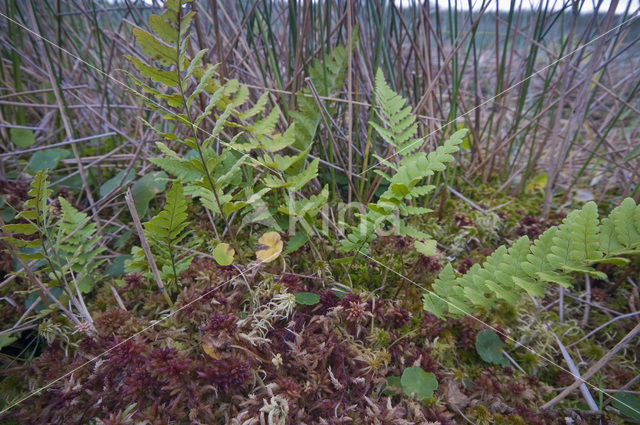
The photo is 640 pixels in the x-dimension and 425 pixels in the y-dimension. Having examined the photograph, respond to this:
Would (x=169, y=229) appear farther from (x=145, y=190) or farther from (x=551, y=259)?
(x=551, y=259)

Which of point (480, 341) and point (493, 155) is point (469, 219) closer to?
point (493, 155)

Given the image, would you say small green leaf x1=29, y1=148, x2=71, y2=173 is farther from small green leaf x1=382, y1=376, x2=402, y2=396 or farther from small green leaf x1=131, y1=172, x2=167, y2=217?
small green leaf x1=382, y1=376, x2=402, y2=396

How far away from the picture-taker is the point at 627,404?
148cm

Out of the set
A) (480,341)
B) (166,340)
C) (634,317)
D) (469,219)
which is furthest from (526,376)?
(166,340)

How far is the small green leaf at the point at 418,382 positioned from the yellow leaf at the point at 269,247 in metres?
0.80

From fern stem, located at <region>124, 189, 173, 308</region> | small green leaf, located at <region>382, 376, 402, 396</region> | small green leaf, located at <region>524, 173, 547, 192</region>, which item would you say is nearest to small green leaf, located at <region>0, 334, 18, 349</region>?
fern stem, located at <region>124, 189, 173, 308</region>

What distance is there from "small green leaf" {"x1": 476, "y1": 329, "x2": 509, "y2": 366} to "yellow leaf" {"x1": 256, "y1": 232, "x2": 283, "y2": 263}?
1043 mm

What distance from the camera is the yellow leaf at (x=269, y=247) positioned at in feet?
5.92

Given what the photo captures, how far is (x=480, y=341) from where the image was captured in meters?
1.70

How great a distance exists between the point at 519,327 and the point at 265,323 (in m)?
1.26

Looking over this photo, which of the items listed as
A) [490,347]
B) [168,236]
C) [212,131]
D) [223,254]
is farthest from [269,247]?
[490,347]

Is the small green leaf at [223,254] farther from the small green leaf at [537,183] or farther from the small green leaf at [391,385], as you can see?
the small green leaf at [537,183]

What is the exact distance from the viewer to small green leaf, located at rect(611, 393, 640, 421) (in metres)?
1.43

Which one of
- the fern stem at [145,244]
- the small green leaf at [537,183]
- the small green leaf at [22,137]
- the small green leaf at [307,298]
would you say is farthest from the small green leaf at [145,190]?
the small green leaf at [537,183]
